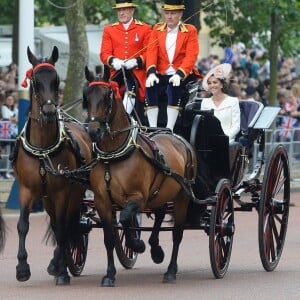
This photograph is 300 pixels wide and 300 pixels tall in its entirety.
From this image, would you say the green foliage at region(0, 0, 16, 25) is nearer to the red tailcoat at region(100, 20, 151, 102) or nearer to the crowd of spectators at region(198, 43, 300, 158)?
the crowd of spectators at region(198, 43, 300, 158)

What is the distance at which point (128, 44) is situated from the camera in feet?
44.4

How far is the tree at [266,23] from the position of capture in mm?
26500

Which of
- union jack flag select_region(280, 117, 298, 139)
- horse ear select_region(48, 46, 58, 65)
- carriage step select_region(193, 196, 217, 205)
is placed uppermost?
horse ear select_region(48, 46, 58, 65)

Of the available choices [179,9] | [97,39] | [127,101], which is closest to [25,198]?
[127,101]

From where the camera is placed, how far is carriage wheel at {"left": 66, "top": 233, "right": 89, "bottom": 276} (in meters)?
13.1

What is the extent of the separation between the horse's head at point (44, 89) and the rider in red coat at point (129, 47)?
1124 millimetres

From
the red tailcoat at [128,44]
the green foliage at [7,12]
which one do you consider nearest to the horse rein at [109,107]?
the red tailcoat at [128,44]

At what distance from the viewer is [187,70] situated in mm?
13320

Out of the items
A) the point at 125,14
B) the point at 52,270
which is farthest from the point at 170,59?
the point at 52,270

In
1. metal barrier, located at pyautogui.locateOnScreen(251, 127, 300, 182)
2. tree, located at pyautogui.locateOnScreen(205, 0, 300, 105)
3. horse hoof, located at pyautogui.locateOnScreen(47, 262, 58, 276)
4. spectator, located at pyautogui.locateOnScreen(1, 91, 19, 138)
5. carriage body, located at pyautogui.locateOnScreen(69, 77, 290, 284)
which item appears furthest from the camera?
tree, located at pyautogui.locateOnScreen(205, 0, 300, 105)

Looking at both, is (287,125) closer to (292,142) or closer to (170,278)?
(292,142)

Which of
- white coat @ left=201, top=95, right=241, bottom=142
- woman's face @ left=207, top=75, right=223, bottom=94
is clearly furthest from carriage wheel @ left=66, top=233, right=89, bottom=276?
woman's face @ left=207, top=75, right=223, bottom=94

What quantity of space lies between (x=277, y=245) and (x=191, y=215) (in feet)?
3.93

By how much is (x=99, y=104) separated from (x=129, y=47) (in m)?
1.69
